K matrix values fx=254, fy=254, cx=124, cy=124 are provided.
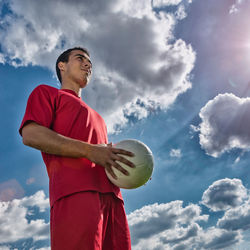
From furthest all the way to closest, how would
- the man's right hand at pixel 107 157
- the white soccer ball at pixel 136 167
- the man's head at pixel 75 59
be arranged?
the man's head at pixel 75 59 → the white soccer ball at pixel 136 167 → the man's right hand at pixel 107 157

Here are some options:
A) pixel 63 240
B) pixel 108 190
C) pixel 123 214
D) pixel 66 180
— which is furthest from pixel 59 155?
pixel 123 214

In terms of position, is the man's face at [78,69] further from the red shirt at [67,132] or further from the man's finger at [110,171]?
the man's finger at [110,171]

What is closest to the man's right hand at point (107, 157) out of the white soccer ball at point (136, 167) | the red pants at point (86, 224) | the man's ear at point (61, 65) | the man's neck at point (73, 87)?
the white soccer ball at point (136, 167)

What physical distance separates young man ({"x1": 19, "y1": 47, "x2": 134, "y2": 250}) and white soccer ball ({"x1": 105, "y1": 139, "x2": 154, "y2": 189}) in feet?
0.38

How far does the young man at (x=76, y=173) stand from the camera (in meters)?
2.86

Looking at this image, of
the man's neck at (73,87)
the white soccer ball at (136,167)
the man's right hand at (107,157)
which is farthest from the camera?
the man's neck at (73,87)

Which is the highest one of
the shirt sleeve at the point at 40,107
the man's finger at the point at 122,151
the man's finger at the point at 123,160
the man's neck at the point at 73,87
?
the man's neck at the point at 73,87

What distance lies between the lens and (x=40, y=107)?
345 centimetres

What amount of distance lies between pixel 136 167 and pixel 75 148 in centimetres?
80

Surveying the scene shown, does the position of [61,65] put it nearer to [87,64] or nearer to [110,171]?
[87,64]

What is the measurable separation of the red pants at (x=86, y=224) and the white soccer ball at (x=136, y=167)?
29 cm

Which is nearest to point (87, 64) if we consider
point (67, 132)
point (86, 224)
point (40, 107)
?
point (40, 107)

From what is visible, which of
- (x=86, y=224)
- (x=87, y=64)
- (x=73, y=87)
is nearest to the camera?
(x=86, y=224)

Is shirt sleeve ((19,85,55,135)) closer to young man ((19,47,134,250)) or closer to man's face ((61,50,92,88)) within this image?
young man ((19,47,134,250))
